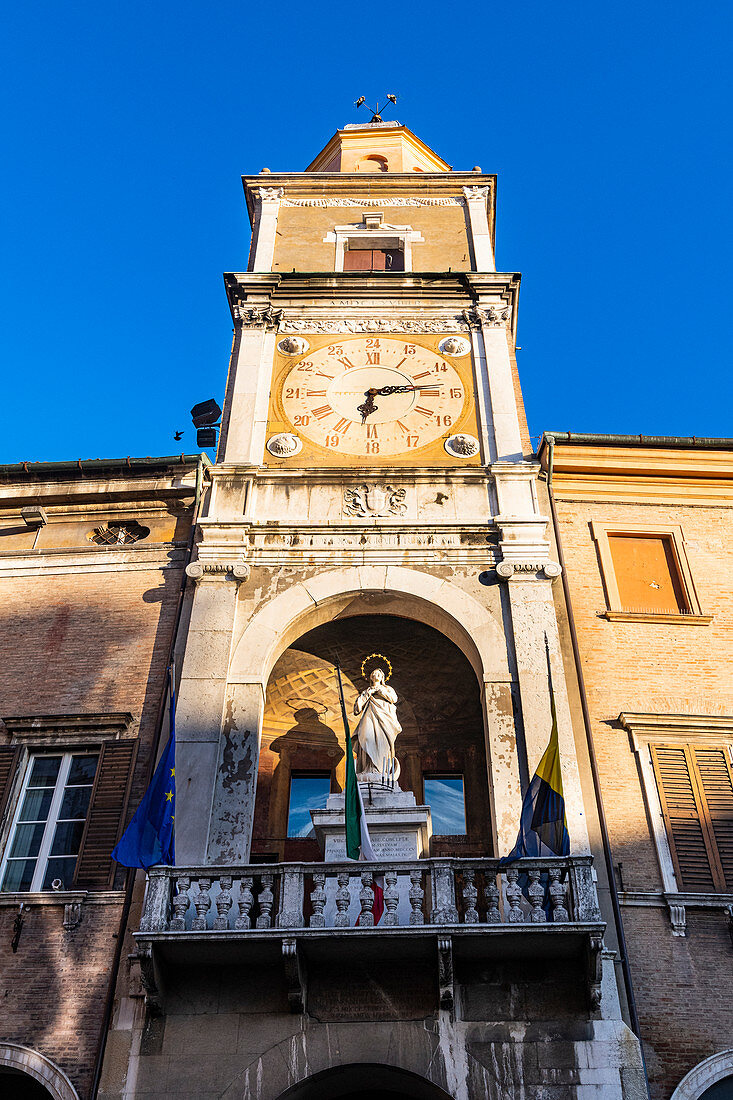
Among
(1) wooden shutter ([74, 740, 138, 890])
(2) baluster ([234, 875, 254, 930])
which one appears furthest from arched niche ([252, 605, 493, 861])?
(2) baluster ([234, 875, 254, 930])

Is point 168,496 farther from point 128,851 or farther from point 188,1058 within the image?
point 188,1058

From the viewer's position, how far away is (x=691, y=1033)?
1236cm

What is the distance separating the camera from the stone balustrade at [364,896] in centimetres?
1199

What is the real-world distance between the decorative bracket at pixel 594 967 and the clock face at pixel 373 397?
8.85 meters

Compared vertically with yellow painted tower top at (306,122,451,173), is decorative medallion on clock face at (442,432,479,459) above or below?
below

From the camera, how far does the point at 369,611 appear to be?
16562 mm

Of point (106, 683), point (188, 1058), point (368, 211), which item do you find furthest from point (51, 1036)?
point (368, 211)

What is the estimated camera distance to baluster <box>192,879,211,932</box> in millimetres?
12039

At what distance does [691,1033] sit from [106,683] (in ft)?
28.7

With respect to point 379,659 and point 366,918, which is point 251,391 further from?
point 366,918

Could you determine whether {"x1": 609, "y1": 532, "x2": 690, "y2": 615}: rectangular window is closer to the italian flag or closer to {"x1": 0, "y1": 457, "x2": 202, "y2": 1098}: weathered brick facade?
the italian flag

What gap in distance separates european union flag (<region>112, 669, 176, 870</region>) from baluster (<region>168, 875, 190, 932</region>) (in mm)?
376

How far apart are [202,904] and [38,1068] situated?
253 cm

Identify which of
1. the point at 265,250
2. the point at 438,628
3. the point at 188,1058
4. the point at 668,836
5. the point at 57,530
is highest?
the point at 265,250
